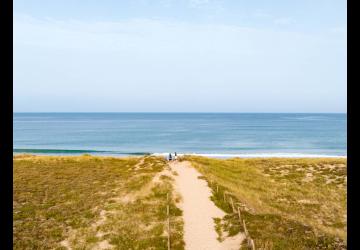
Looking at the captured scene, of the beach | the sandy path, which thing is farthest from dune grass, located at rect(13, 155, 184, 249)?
the sandy path

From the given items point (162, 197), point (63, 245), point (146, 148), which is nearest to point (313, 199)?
point (162, 197)

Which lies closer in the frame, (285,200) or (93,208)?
(93,208)

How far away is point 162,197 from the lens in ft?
112

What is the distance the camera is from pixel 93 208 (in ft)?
103

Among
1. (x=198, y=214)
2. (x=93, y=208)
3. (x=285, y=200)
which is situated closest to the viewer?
(x=198, y=214)

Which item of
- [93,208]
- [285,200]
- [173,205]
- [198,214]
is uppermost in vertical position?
[173,205]

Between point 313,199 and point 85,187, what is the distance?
983 inches

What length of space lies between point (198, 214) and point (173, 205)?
319 centimetres

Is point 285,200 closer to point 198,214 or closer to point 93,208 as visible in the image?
point 198,214

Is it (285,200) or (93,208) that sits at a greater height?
(93,208)

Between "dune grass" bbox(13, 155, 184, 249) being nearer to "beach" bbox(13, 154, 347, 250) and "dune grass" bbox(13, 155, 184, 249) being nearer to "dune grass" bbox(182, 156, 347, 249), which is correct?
"beach" bbox(13, 154, 347, 250)

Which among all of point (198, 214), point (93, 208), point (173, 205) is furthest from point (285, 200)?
point (93, 208)

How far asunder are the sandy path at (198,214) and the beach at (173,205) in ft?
0.23

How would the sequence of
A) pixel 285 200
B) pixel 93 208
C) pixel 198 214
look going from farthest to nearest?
pixel 285 200, pixel 93 208, pixel 198 214
